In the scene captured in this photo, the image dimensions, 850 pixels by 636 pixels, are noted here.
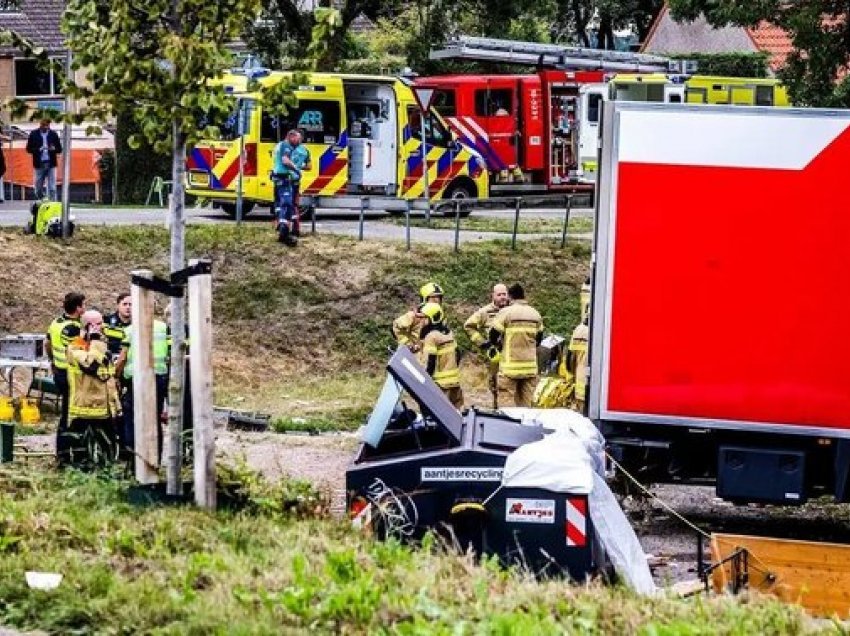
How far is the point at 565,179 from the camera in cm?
3794

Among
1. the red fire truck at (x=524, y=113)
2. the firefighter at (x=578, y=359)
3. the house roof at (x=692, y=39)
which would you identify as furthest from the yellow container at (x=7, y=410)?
the house roof at (x=692, y=39)

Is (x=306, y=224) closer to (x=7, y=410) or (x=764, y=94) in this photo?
(x=7, y=410)

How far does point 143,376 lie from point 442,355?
24.2ft

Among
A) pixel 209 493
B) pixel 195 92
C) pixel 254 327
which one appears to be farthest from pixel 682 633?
pixel 254 327

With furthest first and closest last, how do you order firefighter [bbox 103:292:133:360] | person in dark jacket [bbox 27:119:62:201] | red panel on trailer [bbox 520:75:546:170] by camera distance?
red panel on trailer [bbox 520:75:546:170] → person in dark jacket [bbox 27:119:62:201] → firefighter [bbox 103:292:133:360]

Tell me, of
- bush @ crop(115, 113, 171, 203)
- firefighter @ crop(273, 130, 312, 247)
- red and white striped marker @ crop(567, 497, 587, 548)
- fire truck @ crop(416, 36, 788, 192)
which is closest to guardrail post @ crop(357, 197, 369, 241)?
firefighter @ crop(273, 130, 312, 247)

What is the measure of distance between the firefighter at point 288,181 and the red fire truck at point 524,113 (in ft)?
33.4

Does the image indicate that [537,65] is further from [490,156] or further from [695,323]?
[695,323]

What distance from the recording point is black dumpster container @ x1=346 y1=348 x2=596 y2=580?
37.5 ft

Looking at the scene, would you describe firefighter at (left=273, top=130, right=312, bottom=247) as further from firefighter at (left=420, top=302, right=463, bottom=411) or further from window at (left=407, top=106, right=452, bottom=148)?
firefighter at (left=420, top=302, right=463, bottom=411)

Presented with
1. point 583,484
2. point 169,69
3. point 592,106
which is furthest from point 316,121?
point 583,484

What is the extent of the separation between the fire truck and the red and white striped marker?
81.9 ft

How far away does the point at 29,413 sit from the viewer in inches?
754

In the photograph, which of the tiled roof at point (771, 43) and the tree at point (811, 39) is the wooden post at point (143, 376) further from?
the tiled roof at point (771, 43)
